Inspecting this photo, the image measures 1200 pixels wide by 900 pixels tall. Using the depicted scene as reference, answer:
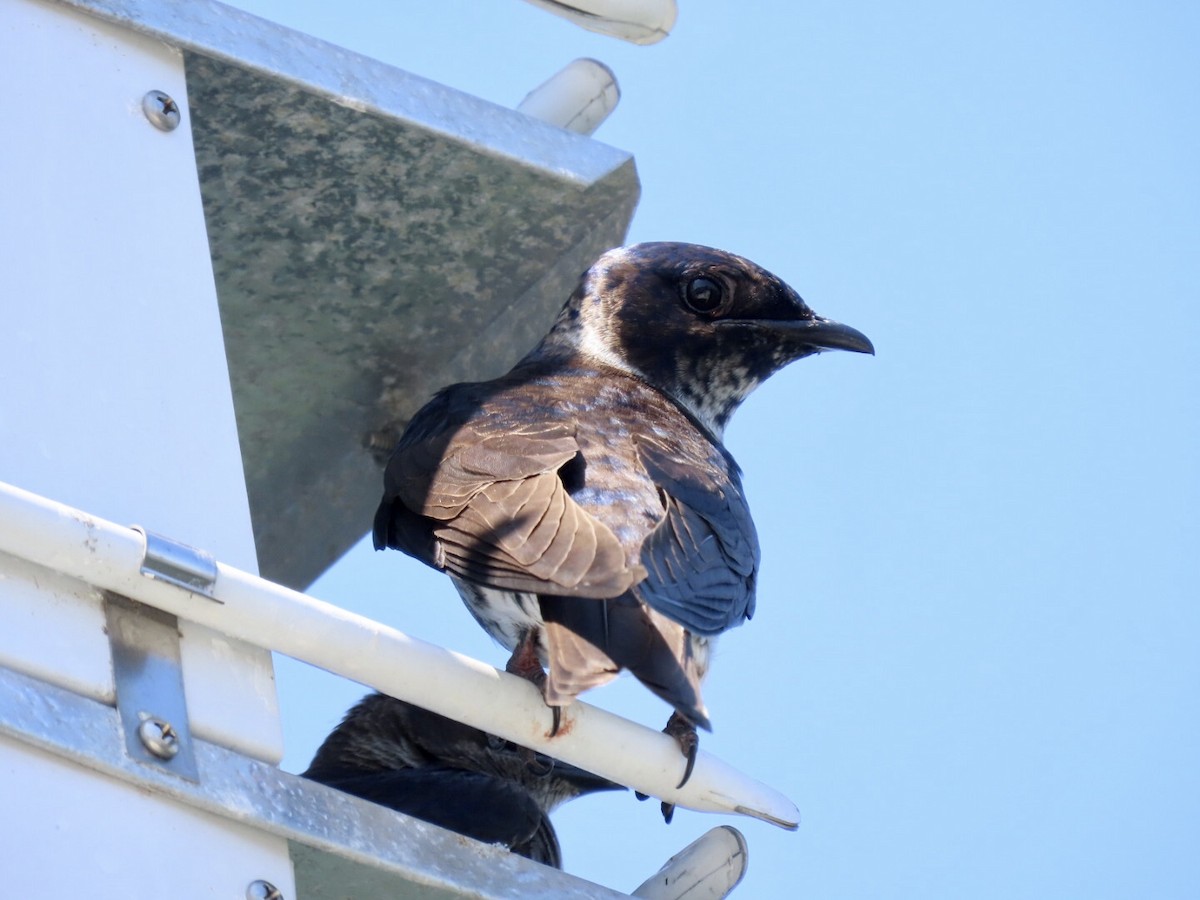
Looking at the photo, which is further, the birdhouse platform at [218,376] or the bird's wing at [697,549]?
the bird's wing at [697,549]

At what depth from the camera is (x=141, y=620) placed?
2320 mm

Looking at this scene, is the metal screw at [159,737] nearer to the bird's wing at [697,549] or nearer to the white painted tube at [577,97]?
the bird's wing at [697,549]

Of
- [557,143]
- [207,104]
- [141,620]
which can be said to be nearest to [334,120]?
[207,104]

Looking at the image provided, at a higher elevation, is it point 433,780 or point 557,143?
point 557,143

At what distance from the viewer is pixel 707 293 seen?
4602mm

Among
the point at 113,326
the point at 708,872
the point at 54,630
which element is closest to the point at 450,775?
the point at 708,872

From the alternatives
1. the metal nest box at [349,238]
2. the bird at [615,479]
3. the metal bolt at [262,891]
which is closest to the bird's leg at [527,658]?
the bird at [615,479]

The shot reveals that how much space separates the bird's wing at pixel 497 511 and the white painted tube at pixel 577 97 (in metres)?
0.59

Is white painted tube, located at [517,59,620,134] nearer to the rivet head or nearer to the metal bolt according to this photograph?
the rivet head

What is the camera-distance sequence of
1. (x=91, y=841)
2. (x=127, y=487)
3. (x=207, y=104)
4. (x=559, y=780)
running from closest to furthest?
(x=91, y=841)
(x=127, y=487)
(x=207, y=104)
(x=559, y=780)

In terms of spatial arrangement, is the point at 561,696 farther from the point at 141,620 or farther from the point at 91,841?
the point at 91,841

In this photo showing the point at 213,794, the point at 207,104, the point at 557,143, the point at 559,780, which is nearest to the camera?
the point at 213,794

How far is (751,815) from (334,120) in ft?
4.83

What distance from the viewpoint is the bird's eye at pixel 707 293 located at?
459 centimetres
